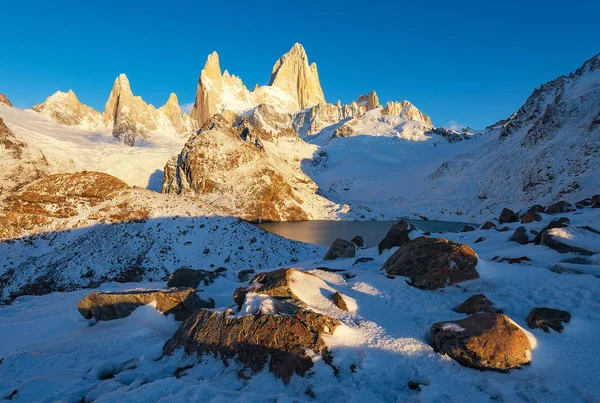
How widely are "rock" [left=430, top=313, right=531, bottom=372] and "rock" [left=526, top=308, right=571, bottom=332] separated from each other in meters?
0.94

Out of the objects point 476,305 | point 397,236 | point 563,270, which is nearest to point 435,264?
point 476,305

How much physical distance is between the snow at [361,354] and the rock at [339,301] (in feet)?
0.58

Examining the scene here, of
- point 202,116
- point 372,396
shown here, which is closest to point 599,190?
point 372,396

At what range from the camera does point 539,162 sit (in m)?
55.7

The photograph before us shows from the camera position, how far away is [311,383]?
531 cm

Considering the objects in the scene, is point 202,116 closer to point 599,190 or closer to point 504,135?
point 504,135

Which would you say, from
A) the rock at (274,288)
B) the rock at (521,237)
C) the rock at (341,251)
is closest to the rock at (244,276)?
the rock at (341,251)

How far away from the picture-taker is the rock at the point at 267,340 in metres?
5.79

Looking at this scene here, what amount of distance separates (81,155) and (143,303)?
81.4 metres

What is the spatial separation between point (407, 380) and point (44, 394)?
22.7 ft

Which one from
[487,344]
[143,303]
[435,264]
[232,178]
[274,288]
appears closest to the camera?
[487,344]

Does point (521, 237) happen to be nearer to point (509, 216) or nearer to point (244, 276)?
point (509, 216)

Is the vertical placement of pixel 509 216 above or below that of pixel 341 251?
above

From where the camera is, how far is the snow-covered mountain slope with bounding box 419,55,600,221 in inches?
1873
